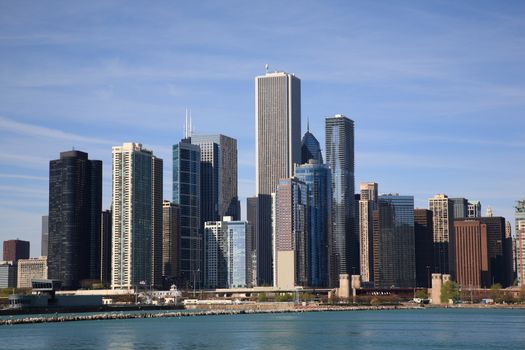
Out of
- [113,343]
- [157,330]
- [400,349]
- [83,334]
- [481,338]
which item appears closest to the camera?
[400,349]

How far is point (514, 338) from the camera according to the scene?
477 ft

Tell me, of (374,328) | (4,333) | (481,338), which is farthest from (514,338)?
(4,333)

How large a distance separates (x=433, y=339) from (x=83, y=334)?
58.9 meters

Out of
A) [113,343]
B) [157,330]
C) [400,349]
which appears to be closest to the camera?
[400,349]

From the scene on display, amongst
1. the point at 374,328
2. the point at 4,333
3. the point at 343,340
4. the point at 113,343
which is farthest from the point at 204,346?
the point at 374,328

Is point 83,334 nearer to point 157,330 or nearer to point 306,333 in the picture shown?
point 157,330

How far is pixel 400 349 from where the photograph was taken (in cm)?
12606

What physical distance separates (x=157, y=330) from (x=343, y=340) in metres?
42.5

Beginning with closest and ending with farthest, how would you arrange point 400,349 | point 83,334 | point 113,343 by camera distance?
point 400,349 < point 113,343 < point 83,334

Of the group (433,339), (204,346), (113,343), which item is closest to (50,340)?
(113,343)

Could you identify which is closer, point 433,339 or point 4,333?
point 433,339

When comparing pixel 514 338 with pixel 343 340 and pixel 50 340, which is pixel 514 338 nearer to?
pixel 343 340

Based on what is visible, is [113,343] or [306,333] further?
[306,333]

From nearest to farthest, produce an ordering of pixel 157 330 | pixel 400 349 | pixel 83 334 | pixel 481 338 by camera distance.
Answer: pixel 400 349, pixel 481 338, pixel 83 334, pixel 157 330
